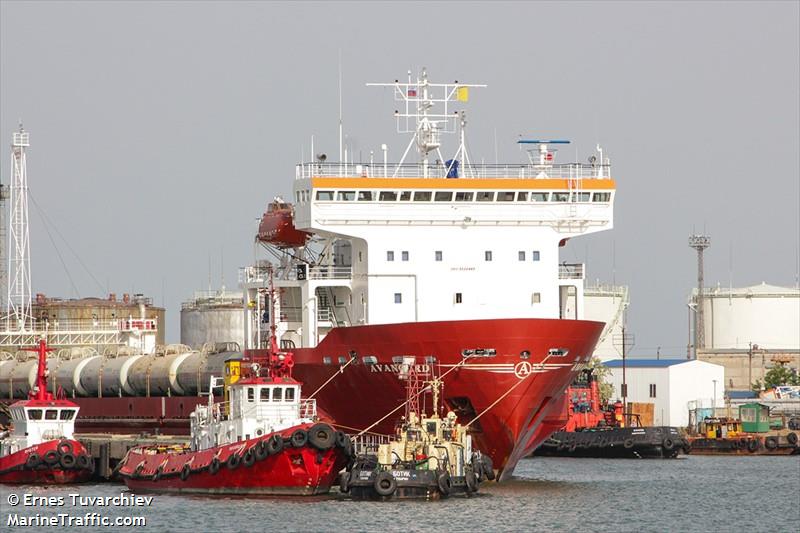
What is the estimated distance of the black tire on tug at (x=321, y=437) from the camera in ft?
162

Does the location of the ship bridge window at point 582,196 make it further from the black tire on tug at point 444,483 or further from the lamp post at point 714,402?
the lamp post at point 714,402

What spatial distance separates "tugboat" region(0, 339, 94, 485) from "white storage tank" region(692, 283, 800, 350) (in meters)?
79.5

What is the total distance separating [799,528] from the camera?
4916cm

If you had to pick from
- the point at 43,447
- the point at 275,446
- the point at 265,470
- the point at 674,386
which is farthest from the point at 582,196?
the point at 674,386

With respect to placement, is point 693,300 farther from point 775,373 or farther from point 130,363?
point 130,363

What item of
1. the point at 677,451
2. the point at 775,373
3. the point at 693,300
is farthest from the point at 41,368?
the point at 693,300

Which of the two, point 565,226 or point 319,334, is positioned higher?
point 565,226

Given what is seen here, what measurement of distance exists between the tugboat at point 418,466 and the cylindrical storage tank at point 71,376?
1075 inches

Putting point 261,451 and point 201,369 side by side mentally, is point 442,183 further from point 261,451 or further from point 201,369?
point 201,369

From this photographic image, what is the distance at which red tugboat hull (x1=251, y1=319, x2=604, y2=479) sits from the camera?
5319 cm

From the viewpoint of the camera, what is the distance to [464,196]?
188 feet

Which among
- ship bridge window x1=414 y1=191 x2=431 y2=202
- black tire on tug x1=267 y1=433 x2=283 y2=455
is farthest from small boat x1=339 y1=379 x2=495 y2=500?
ship bridge window x1=414 y1=191 x2=431 y2=202

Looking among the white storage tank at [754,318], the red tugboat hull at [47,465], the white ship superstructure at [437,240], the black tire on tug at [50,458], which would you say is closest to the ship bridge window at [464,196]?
the white ship superstructure at [437,240]

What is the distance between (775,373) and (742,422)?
24329 mm
